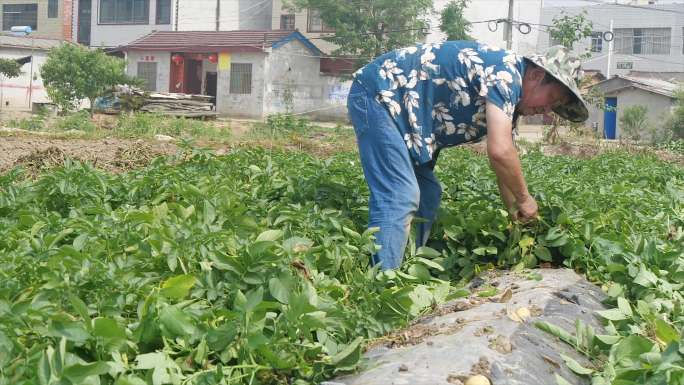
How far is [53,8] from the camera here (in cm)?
4541

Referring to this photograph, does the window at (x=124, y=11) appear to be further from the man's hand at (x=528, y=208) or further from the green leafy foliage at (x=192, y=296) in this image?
the man's hand at (x=528, y=208)

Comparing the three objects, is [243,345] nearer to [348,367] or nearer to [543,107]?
[348,367]

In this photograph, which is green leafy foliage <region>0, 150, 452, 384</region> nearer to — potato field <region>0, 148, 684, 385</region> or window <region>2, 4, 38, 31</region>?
potato field <region>0, 148, 684, 385</region>

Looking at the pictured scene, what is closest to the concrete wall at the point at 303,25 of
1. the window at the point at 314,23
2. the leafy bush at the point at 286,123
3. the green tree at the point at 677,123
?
the window at the point at 314,23

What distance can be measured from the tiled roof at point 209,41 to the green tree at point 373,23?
253 cm

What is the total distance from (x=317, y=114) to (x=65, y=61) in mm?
11650

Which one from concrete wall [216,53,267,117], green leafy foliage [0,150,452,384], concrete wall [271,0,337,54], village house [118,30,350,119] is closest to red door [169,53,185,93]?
village house [118,30,350,119]

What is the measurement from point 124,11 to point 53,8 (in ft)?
18.9

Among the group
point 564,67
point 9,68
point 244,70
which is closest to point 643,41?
point 244,70

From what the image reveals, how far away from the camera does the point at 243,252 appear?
10.4 ft

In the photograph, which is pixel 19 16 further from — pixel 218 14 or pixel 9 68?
pixel 9 68

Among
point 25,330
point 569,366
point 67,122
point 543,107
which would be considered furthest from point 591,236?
point 67,122

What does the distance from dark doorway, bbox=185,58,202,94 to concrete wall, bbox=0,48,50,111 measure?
555cm

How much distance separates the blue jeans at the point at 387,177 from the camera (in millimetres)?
4406
